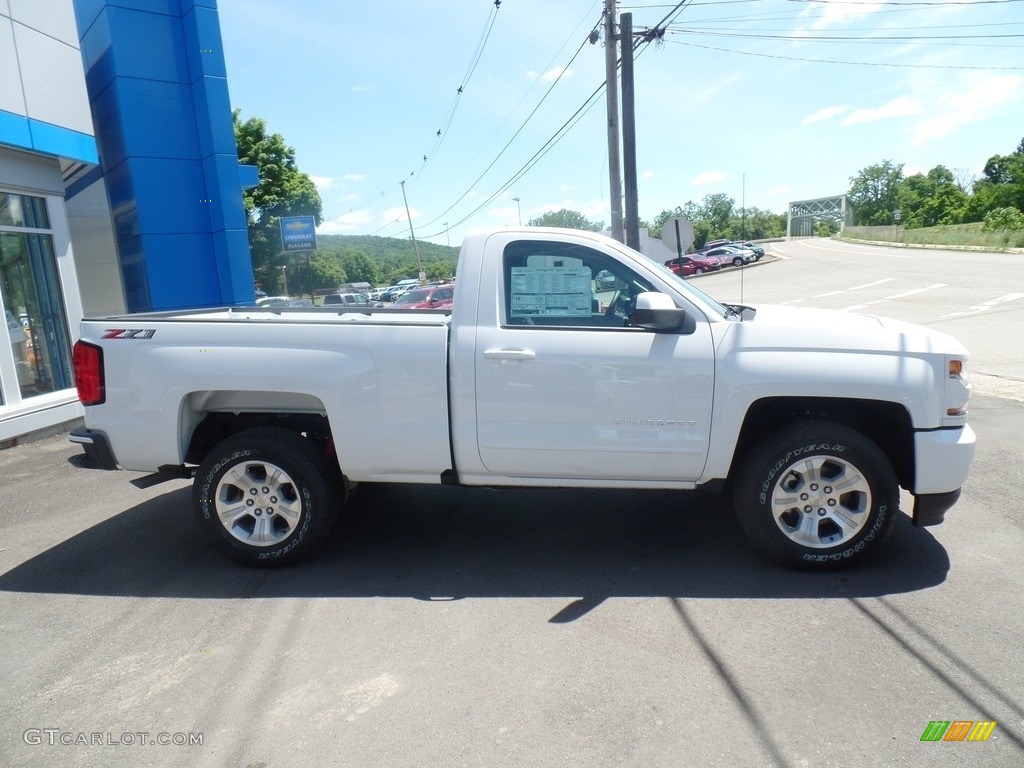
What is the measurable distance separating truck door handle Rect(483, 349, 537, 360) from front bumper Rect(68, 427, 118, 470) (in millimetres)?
2473

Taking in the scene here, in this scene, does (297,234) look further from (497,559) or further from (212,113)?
(497,559)

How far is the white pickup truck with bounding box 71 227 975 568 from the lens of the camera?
4012 mm

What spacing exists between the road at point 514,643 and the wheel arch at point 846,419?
0.64 metres

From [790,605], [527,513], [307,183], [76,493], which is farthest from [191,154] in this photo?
[307,183]

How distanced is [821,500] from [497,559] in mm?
1971

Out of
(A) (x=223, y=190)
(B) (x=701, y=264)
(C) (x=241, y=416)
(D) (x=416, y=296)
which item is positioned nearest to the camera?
(C) (x=241, y=416)

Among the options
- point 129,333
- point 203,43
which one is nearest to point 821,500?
point 129,333

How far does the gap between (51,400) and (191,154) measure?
21.7ft

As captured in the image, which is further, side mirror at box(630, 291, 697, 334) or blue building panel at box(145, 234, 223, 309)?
blue building panel at box(145, 234, 223, 309)

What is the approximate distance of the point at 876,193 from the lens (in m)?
108

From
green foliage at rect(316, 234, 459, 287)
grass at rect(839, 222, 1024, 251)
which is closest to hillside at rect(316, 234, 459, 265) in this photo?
green foliage at rect(316, 234, 459, 287)

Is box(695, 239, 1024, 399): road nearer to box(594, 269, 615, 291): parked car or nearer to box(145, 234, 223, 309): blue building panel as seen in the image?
box(594, 269, 615, 291): parked car

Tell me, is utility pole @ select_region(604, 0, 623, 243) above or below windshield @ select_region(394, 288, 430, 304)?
above

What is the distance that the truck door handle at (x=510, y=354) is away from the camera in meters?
4.10
